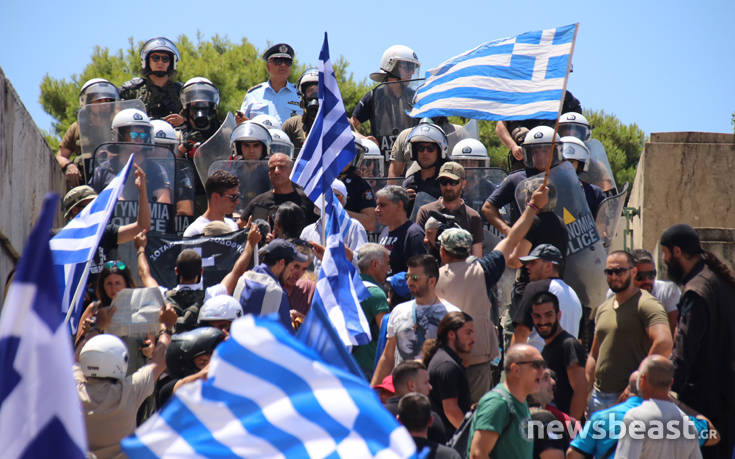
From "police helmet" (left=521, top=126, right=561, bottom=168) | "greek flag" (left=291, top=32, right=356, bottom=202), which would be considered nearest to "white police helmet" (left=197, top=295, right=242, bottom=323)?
"greek flag" (left=291, top=32, right=356, bottom=202)

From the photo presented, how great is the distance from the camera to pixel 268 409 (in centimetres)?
473

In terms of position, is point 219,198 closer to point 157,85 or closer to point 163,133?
point 163,133

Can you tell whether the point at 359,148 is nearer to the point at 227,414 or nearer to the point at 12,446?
the point at 227,414

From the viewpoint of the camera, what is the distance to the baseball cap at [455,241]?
867cm

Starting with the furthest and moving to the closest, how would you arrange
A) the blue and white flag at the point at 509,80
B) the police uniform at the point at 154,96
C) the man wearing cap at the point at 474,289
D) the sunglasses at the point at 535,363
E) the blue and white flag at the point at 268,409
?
the police uniform at the point at 154,96 → the blue and white flag at the point at 509,80 → the man wearing cap at the point at 474,289 → the sunglasses at the point at 535,363 → the blue and white flag at the point at 268,409

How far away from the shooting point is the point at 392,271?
9.88m

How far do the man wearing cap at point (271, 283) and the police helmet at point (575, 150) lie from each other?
4.31m

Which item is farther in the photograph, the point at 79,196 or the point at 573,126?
the point at 573,126

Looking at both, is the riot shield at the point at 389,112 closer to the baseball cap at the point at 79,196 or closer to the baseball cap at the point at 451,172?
the baseball cap at the point at 451,172

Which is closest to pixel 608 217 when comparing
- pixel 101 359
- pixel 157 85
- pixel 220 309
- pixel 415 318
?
pixel 415 318

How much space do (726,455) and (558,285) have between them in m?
1.87

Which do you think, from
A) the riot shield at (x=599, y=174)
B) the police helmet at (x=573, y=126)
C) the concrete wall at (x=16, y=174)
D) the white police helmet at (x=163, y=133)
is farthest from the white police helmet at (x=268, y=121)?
the riot shield at (x=599, y=174)

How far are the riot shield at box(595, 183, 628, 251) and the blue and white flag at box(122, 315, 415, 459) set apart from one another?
23.6 feet

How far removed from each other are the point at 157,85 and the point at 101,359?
840cm
